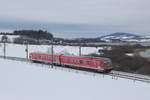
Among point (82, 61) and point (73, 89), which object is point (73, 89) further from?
point (82, 61)

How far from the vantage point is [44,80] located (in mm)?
23156

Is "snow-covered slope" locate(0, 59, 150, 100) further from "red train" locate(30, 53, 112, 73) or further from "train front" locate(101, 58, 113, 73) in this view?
"red train" locate(30, 53, 112, 73)

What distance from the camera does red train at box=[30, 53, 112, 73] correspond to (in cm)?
2691

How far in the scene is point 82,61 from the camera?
97.0 feet

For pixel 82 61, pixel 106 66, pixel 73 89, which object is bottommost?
pixel 73 89

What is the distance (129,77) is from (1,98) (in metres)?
16.2

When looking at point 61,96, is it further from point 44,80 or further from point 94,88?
point 44,80

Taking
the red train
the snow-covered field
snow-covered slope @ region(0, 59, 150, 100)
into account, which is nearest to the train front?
the red train

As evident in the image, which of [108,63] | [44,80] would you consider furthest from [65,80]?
[108,63]

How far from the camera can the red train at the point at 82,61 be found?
88.3 feet

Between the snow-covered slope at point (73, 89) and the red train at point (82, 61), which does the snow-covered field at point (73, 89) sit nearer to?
the snow-covered slope at point (73, 89)

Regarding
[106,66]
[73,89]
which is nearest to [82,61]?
[106,66]

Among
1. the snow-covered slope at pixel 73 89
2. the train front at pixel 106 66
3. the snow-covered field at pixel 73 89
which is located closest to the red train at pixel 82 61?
the train front at pixel 106 66

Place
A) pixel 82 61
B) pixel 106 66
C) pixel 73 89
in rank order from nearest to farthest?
pixel 73 89
pixel 106 66
pixel 82 61
